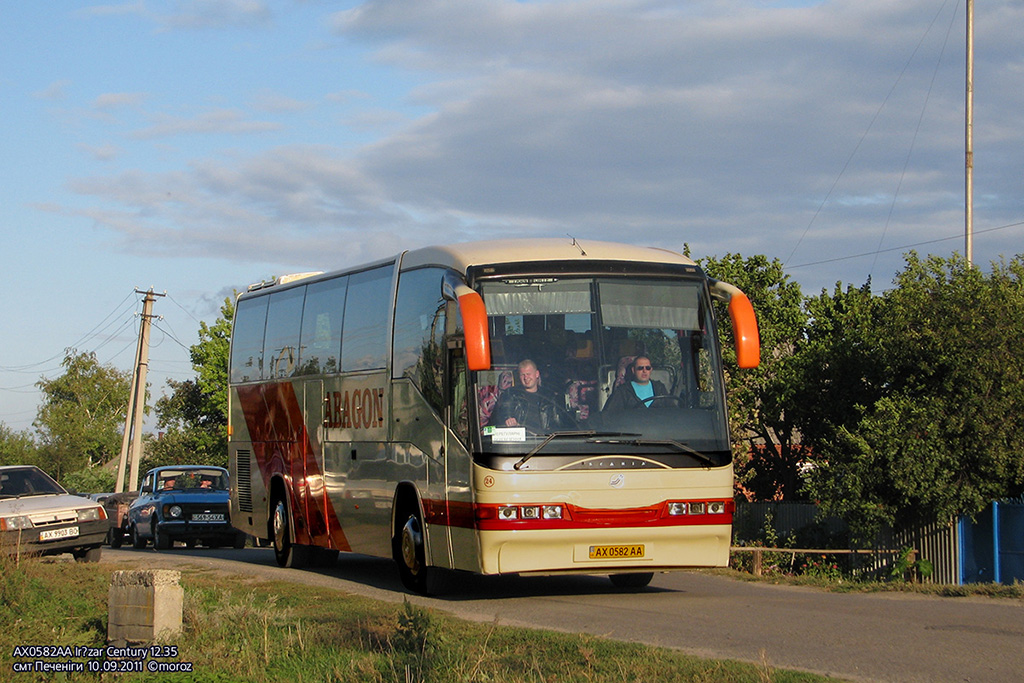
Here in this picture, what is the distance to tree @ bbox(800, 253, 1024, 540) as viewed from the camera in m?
26.2

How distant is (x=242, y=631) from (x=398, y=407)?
13.9ft

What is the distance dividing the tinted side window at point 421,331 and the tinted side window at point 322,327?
2.05m

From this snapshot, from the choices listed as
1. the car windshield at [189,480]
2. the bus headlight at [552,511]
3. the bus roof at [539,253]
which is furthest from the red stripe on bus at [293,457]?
the car windshield at [189,480]

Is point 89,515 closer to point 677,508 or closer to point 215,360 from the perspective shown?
point 677,508

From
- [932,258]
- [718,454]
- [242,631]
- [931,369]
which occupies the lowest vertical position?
[242,631]

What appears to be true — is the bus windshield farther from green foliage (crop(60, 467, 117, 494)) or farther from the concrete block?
green foliage (crop(60, 467, 117, 494))

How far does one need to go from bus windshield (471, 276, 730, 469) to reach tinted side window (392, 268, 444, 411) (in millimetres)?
999

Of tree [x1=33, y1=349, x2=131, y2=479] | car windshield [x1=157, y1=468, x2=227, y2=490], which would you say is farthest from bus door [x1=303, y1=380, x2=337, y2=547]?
tree [x1=33, y1=349, x2=131, y2=479]

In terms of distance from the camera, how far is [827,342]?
37.2 metres

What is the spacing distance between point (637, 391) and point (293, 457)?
22.9 feet

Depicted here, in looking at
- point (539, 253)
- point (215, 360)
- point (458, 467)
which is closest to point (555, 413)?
point (458, 467)

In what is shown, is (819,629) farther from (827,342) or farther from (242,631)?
(827,342)

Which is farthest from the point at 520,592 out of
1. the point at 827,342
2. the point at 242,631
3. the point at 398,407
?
the point at 827,342

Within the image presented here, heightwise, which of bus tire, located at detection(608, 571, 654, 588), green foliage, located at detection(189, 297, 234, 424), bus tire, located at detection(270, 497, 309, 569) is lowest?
bus tire, located at detection(608, 571, 654, 588)
